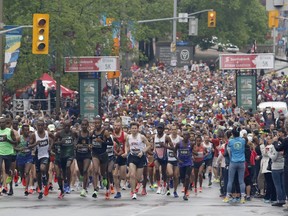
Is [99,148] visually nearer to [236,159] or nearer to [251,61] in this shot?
[236,159]

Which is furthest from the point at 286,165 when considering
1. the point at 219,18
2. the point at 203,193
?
the point at 219,18

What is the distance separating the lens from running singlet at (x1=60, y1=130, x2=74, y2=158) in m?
23.2

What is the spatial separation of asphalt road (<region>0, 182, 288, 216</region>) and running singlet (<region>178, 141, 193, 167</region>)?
2.61ft

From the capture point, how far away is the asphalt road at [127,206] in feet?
64.7

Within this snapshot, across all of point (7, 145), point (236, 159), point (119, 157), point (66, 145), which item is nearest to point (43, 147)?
point (66, 145)

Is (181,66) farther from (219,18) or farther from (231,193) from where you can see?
(231,193)

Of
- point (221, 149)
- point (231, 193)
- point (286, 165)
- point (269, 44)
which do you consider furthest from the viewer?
point (269, 44)

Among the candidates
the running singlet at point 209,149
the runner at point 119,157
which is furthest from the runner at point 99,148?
the running singlet at point 209,149

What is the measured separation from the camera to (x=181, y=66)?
82875 millimetres

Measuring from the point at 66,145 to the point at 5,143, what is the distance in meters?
1.32

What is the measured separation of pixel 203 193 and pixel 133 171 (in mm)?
3286

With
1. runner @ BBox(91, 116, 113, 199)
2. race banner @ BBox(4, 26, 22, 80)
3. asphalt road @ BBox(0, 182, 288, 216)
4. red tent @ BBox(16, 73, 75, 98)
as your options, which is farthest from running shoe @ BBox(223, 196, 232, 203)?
red tent @ BBox(16, 73, 75, 98)

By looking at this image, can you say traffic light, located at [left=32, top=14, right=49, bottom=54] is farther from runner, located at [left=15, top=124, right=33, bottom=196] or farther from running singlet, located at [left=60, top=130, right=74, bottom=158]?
running singlet, located at [left=60, top=130, right=74, bottom=158]

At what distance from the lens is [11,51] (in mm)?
35219
